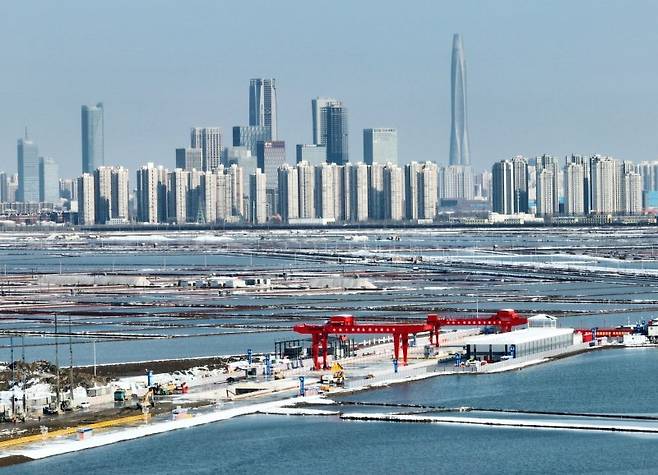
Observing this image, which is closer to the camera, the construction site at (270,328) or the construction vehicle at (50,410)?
the construction vehicle at (50,410)

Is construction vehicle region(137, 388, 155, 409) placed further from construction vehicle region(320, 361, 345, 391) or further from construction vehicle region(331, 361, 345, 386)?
construction vehicle region(331, 361, 345, 386)

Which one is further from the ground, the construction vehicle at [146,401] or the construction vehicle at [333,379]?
the construction vehicle at [333,379]

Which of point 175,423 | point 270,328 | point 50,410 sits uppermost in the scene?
point 270,328

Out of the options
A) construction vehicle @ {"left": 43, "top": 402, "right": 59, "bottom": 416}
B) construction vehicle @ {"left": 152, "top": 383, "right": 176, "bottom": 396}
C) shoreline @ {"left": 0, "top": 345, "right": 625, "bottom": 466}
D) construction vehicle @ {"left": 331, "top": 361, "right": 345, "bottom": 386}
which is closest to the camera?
shoreline @ {"left": 0, "top": 345, "right": 625, "bottom": 466}

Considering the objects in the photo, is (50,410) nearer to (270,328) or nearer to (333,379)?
(333,379)

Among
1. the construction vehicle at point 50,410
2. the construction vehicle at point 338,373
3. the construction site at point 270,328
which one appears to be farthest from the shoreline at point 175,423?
the construction vehicle at point 50,410

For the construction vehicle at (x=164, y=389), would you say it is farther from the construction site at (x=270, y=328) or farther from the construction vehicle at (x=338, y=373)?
the construction vehicle at (x=338, y=373)

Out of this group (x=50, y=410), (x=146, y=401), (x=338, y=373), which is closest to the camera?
(x=50, y=410)

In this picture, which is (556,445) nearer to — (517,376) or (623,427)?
(623,427)

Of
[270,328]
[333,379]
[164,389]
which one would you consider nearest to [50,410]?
[164,389]

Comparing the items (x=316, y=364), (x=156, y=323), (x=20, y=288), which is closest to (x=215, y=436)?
(x=316, y=364)

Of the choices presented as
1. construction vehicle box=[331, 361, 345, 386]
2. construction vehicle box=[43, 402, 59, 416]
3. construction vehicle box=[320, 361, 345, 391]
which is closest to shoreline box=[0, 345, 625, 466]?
construction vehicle box=[320, 361, 345, 391]
